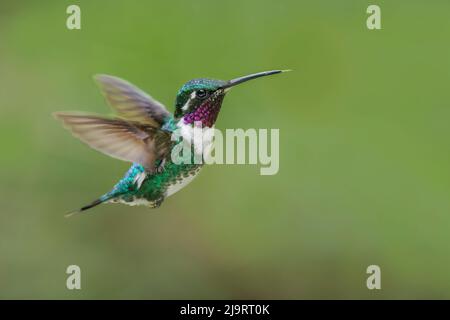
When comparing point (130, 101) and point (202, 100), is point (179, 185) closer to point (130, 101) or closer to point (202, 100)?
point (202, 100)

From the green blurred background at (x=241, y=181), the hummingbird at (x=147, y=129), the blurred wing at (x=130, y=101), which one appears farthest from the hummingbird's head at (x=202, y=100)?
the green blurred background at (x=241, y=181)

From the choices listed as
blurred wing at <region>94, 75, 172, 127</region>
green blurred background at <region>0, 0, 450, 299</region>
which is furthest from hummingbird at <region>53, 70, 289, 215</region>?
green blurred background at <region>0, 0, 450, 299</region>

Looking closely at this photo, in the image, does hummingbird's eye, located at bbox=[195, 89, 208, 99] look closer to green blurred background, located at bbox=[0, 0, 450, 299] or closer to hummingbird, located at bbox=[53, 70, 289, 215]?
hummingbird, located at bbox=[53, 70, 289, 215]

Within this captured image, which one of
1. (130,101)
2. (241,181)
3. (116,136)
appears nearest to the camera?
(116,136)

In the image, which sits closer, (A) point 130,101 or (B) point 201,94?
(B) point 201,94

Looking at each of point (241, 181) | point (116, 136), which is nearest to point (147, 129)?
point (116, 136)

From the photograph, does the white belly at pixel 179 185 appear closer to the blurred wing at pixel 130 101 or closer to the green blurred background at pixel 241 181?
the blurred wing at pixel 130 101

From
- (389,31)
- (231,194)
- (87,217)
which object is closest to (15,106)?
(87,217)
